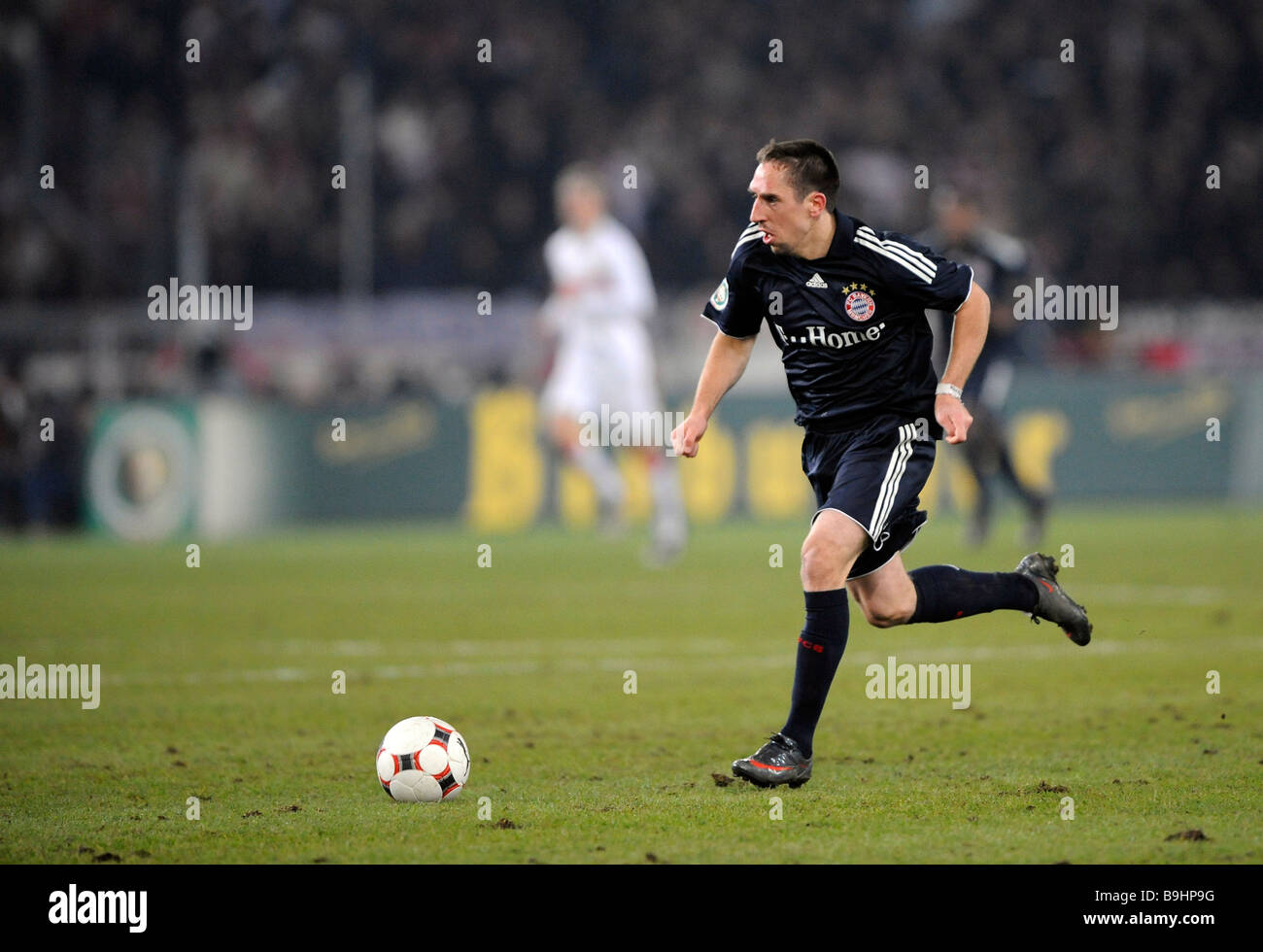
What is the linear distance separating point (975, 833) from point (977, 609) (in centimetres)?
157

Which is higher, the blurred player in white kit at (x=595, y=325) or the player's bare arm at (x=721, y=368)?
the blurred player in white kit at (x=595, y=325)

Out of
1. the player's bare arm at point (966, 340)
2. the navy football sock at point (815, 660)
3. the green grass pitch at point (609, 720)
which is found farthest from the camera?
the player's bare arm at point (966, 340)

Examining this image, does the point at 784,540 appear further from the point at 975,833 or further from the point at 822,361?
the point at 975,833

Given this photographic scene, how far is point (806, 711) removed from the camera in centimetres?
505

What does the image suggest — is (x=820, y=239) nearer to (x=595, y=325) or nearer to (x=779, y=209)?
(x=779, y=209)

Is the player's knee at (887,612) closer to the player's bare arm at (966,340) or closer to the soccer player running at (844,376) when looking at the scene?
the soccer player running at (844,376)

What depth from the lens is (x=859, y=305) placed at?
17.5 ft

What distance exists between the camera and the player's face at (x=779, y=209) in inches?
204

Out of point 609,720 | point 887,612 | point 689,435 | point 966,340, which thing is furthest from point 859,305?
point 609,720

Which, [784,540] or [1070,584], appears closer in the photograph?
[1070,584]

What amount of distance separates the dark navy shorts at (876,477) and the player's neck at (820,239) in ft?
1.82

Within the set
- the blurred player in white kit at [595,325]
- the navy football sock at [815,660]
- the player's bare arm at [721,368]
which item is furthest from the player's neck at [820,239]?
the blurred player in white kit at [595,325]

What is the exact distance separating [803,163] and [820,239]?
0.26 meters
